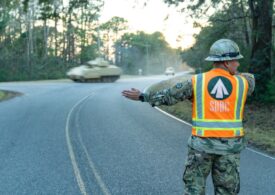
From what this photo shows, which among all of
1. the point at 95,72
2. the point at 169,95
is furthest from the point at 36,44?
the point at 169,95

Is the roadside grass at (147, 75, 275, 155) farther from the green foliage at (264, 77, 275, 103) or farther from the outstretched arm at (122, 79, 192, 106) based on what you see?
the outstretched arm at (122, 79, 192, 106)

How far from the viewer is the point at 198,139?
4.15 metres

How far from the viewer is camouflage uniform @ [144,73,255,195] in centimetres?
409

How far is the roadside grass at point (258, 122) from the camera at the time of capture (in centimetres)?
1159

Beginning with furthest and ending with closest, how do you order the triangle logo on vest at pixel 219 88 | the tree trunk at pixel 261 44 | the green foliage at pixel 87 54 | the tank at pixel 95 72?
the green foliage at pixel 87 54
the tank at pixel 95 72
the tree trunk at pixel 261 44
the triangle logo on vest at pixel 219 88

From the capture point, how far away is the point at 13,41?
68.9 m

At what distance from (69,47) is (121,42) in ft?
103

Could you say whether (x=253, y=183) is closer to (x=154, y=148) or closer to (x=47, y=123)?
(x=154, y=148)

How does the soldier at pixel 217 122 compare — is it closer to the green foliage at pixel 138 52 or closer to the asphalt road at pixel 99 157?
the asphalt road at pixel 99 157

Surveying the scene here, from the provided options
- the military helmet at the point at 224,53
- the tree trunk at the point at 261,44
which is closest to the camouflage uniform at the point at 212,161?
the military helmet at the point at 224,53

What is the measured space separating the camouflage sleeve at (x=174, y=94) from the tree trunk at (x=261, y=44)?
603 inches

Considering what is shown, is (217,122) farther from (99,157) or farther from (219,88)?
(99,157)

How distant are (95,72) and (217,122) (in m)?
40.4

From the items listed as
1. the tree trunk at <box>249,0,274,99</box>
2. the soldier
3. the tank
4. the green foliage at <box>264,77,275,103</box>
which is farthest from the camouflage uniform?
the tank
